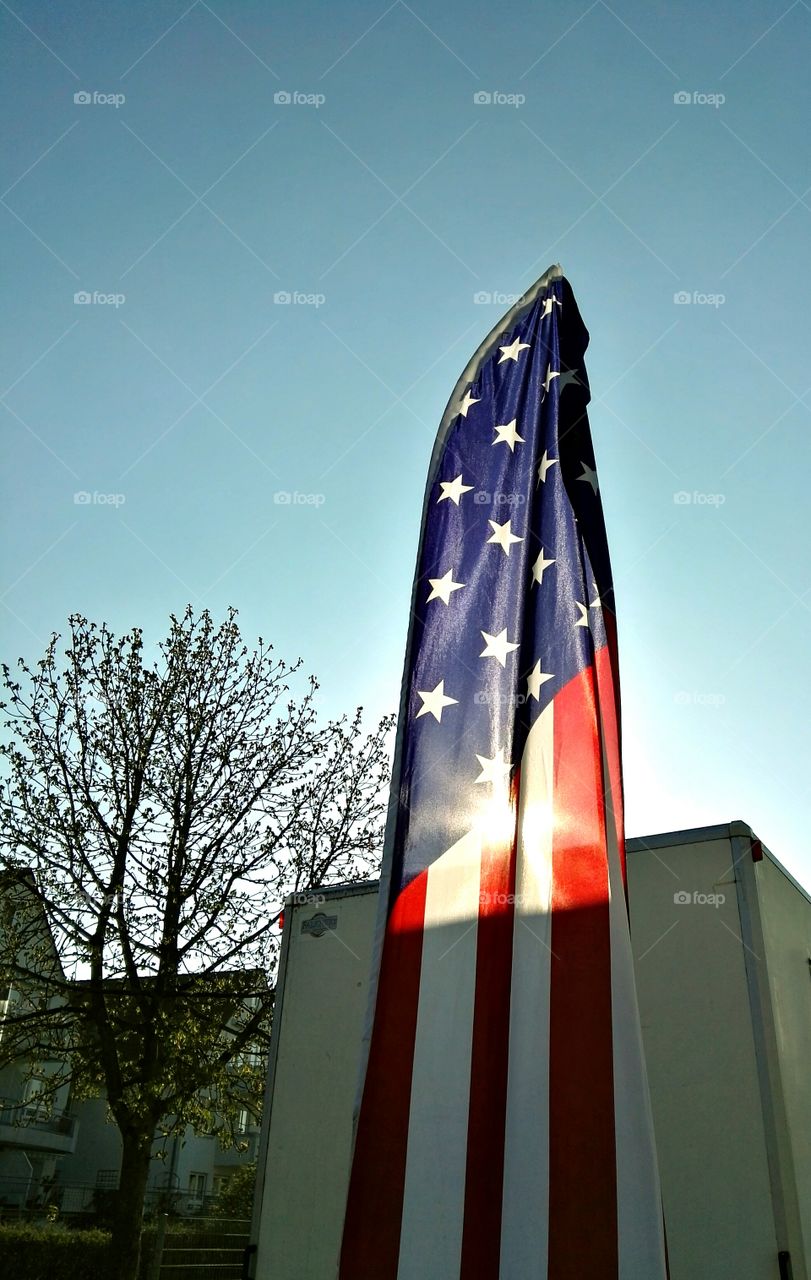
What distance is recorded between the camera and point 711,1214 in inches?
168

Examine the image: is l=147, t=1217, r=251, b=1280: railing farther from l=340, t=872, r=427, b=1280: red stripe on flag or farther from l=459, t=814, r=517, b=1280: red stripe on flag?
l=459, t=814, r=517, b=1280: red stripe on flag

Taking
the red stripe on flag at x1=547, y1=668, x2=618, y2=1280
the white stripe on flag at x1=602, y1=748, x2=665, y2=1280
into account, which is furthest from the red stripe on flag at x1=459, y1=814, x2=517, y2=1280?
the white stripe on flag at x1=602, y1=748, x2=665, y2=1280

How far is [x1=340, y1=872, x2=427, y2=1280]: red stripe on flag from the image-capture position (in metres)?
3.15

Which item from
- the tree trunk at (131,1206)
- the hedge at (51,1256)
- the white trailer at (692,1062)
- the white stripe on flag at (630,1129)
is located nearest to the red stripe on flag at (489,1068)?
the white stripe on flag at (630,1129)

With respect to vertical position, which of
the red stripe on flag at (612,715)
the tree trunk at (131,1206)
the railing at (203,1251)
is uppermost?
the red stripe on flag at (612,715)

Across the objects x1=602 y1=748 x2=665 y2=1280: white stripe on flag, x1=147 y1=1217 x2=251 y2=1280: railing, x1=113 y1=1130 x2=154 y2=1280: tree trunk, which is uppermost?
x1=602 y1=748 x2=665 y2=1280: white stripe on flag

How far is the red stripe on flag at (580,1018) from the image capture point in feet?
9.89

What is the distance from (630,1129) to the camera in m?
3.12

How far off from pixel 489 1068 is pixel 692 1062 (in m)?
1.85

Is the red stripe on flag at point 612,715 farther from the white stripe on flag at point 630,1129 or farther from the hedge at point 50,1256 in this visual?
the hedge at point 50,1256

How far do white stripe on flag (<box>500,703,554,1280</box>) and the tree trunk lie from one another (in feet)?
34.3

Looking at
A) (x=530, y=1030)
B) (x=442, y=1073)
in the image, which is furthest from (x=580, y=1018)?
(x=442, y=1073)

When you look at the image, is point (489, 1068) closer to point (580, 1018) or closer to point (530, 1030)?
point (530, 1030)

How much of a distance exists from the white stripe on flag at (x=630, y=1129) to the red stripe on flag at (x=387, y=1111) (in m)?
0.76
